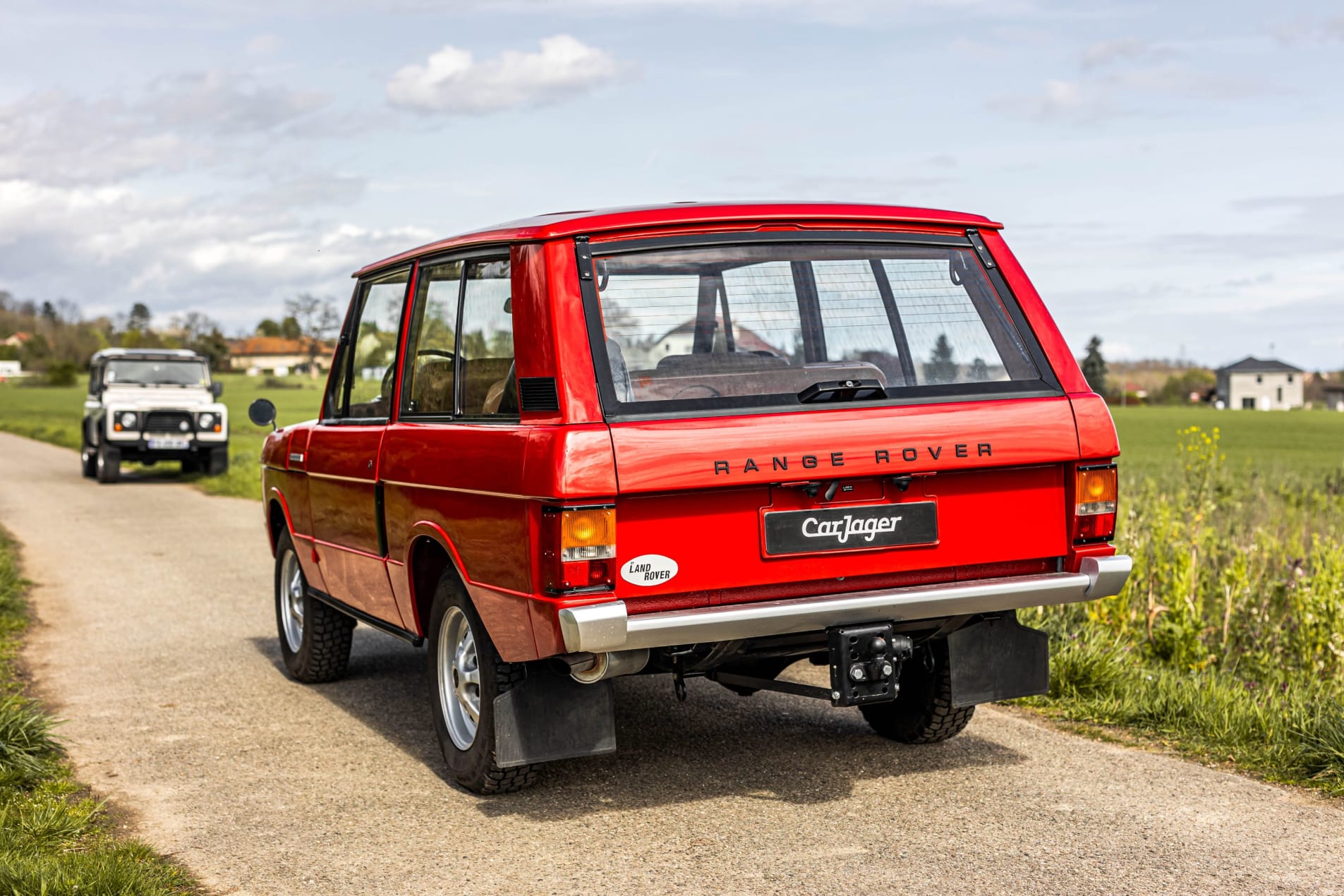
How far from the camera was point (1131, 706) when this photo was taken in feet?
19.9

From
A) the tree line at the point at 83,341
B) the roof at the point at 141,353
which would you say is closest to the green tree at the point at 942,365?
the roof at the point at 141,353

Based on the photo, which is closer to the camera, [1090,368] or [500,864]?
[500,864]

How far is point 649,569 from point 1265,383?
135842 millimetres

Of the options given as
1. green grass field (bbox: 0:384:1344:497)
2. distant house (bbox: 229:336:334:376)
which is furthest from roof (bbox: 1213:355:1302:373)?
distant house (bbox: 229:336:334:376)

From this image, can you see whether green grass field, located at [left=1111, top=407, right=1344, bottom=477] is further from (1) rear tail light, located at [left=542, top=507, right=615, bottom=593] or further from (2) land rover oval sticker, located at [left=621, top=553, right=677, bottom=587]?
(1) rear tail light, located at [left=542, top=507, right=615, bottom=593]

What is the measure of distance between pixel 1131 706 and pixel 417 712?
11.0ft

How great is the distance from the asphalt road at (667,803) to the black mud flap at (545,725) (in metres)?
0.28

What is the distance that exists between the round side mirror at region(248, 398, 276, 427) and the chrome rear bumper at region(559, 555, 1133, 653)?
3.93 meters

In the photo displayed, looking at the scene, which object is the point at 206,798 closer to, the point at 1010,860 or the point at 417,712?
the point at 417,712

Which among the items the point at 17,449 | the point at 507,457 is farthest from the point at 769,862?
the point at 17,449

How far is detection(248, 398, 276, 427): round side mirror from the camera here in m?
7.50

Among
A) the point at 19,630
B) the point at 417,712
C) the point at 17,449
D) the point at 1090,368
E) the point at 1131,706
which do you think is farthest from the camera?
the point at 1090,368

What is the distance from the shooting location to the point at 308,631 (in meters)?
7.21

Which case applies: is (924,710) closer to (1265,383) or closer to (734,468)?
(734,468)
